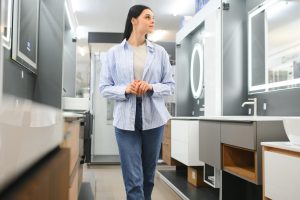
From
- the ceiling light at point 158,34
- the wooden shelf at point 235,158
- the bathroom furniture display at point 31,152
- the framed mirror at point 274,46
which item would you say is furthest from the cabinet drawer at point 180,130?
the ceiling light at point 158,34

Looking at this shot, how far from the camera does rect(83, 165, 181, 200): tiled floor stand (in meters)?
3.37

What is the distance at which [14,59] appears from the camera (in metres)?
2.29

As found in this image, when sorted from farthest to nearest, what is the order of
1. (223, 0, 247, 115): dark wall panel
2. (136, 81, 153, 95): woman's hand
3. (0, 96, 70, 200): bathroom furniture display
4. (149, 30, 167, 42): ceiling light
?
(149, 30, 167, 42): ceiling light → (223, 0, 247, 115): dark wall panel → (136, 81, 153, 95): woman's hand → (0, 96, 70, 200): bathroom furniture display

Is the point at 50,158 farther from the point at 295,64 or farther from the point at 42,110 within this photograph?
the point at 295,64

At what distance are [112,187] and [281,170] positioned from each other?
253 cm

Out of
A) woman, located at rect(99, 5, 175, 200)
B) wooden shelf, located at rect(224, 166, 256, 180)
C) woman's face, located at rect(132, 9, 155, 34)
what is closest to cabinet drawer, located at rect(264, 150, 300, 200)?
wooden shelf, located at rect(224, 166, 256, 180)

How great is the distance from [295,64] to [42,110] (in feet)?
8.41

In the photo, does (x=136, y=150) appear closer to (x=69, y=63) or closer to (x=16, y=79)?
(x=16, y=79)

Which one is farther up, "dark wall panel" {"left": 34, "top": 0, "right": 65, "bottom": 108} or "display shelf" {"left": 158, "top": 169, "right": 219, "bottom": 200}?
"dark wall panel" {"left": 34, "top": 0, "right": 65, "bottom": 108}

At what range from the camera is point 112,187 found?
3826 millimetres

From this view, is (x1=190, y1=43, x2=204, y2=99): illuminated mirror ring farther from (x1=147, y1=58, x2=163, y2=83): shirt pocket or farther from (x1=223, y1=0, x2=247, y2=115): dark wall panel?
(x1=147, y1=58, x2=163, y2=83): shirt pocket

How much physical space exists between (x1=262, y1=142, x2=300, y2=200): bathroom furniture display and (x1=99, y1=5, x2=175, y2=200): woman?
0.62 meters

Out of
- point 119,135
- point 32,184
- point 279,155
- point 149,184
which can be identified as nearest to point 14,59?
point 119,135

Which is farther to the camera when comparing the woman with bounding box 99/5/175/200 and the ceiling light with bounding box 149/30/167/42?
the ceiling light with bounding box 149/30/167/42
